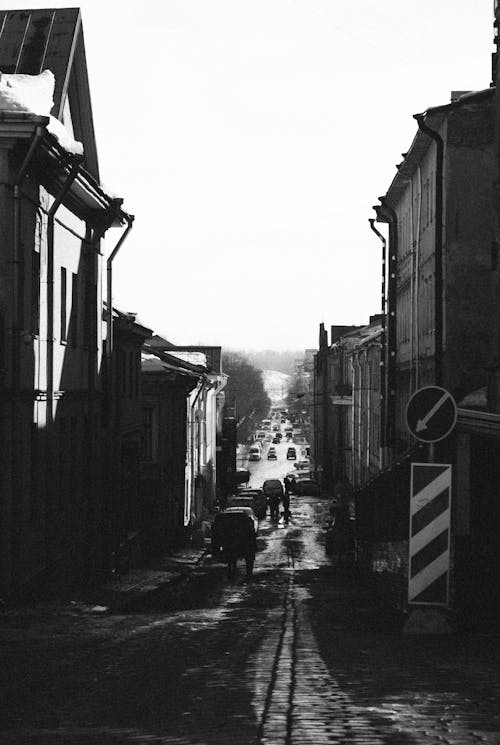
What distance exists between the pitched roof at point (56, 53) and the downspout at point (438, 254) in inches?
385

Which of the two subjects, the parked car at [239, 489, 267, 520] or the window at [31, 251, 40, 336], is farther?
the parked car at [239, 489, 267, 520]

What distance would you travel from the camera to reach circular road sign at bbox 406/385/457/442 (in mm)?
11141

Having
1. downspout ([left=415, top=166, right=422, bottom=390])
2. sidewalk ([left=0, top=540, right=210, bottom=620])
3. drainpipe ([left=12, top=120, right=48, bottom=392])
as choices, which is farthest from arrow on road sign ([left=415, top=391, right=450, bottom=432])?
downspout ([left=415, top=166, right=422, bottom=390])

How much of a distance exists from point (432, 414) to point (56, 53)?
54.1ft

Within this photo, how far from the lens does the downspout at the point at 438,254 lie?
3209 centimetres

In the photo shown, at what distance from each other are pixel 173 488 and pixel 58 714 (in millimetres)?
41112

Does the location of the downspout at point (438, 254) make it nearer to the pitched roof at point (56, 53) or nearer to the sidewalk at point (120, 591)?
the sidewalk at point (120, 591)

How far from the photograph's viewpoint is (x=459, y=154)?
32.1 metres

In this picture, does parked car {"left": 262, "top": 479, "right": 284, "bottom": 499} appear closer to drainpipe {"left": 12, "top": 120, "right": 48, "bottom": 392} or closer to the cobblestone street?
drainpipe {"left": 12, "top": 120, "right": 48, "bottom": 392}

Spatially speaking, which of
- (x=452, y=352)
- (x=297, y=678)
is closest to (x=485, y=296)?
(x=452, y=352)

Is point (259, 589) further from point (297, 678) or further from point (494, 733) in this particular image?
point (494, 733)

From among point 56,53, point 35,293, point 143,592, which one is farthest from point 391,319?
point 35,293

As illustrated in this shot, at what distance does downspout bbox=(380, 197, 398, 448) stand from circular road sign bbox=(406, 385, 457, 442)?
107 ft

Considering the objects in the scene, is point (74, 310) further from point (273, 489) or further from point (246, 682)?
point (273, 489)
